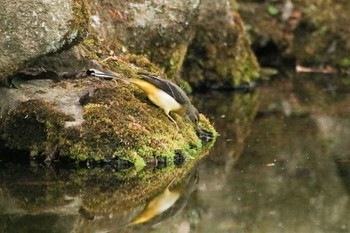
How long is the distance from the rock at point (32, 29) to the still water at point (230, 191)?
37.0 inches

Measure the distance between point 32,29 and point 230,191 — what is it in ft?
7.30

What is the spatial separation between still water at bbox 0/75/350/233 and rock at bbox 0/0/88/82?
0.94 metres

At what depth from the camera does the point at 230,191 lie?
7.00 metres

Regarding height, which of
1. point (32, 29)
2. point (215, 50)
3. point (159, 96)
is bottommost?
point (215, 50)

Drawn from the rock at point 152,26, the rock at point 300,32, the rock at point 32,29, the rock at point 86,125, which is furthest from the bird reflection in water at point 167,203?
the rock at point 300,32

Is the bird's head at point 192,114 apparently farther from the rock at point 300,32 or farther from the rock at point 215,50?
the rock at point 300,32

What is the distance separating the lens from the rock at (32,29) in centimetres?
761

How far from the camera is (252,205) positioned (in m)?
6.52

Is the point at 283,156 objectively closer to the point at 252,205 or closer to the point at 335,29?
the point at 252,205

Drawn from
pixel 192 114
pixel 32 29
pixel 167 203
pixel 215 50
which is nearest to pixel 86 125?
pixel 32 29

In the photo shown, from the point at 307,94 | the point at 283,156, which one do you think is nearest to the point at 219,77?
the point at 307,94

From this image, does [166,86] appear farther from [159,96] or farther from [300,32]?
[300,32]

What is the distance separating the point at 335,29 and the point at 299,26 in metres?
0.73

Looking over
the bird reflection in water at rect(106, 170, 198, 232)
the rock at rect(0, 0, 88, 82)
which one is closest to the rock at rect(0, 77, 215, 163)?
the rock at rect(0, 0, 88, 82)
